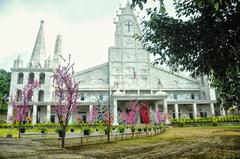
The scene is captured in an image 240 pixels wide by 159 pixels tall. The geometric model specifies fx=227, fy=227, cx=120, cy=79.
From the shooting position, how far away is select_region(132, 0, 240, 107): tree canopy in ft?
27.1

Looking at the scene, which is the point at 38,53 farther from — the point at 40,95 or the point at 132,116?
the point at 132,116

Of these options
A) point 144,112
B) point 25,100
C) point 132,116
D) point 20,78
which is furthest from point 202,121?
point 20,78

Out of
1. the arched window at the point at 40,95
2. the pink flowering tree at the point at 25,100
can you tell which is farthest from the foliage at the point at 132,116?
the arched window at the point at 40,95

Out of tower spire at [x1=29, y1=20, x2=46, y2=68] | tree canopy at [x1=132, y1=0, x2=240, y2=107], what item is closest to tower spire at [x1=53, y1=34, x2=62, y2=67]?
tower spire at [x1=29, y1=20, x2=46, y2=68]

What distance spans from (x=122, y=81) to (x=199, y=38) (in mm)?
35320

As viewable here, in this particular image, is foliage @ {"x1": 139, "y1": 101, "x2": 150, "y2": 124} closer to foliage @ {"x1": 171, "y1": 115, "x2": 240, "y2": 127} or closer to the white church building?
the white church building

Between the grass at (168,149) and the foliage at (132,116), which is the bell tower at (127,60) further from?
the grass at (168,149)

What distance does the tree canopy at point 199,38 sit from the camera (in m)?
8.27

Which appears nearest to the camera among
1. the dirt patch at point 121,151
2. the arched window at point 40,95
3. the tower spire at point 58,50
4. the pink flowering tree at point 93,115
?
the dirt patch at point 121,151

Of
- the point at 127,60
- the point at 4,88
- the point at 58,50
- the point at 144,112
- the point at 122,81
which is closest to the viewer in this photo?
the point at 144,112

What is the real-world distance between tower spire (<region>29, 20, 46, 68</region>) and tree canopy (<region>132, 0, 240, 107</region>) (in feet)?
120

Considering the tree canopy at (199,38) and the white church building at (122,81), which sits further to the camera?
the white church building at (122,81)

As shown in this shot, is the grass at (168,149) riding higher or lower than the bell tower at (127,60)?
lower

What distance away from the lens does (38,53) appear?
43656 millimetres
